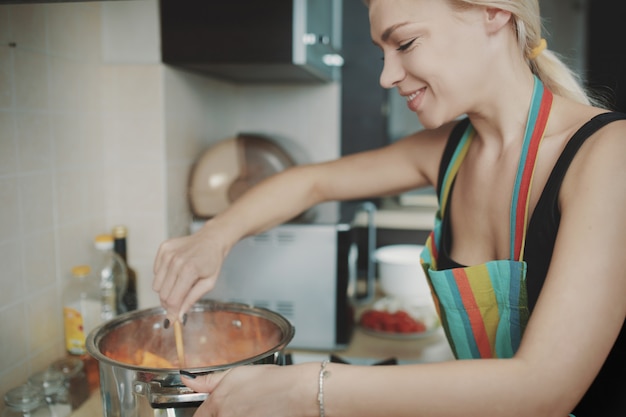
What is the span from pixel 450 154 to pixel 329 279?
0.47 meters

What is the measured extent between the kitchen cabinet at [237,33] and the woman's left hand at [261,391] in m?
0.85

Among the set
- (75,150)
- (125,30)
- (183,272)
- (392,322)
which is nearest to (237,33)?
(125,30)

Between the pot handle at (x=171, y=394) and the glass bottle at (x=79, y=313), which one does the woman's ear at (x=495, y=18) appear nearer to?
the pot handle at (x=171, y=394)

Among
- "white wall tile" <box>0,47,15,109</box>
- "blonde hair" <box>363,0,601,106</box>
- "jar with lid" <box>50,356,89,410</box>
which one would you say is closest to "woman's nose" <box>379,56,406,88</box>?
"blonde hair" <box>363,0,601,106</box>

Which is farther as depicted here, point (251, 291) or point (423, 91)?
point (251, 291)

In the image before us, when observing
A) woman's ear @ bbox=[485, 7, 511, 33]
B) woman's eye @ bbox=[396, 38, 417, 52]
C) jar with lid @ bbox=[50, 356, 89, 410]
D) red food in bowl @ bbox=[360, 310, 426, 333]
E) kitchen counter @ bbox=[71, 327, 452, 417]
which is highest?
woman's ear @ bbox=[485, 7, 511, 33]

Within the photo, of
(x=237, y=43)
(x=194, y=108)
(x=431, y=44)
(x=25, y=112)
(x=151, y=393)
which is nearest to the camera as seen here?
(x=151, y=393)

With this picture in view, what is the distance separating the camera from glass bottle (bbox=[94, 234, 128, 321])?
4.15ft

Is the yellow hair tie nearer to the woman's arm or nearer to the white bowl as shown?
the woman's arm

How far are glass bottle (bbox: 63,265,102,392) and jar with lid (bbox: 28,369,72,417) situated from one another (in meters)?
0.13

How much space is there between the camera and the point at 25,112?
108cm

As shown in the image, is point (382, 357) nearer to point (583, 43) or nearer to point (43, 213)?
point (43, 213)

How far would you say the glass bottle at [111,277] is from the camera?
49.8 inches

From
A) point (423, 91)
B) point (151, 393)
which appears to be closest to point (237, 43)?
point (423, 91)
